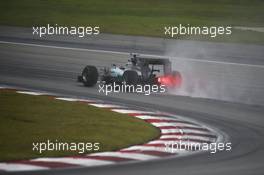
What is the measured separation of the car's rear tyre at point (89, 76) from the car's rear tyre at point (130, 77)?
5.28ft

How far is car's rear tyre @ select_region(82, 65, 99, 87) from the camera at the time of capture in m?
28.5

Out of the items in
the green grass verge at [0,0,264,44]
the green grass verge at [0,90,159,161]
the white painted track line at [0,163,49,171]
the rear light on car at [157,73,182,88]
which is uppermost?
the green grass verge at [0,0,264,44]

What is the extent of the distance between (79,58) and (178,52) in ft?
18.3

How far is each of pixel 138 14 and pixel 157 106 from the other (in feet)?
86.4

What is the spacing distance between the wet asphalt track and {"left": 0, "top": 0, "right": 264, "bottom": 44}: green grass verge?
7797 mm

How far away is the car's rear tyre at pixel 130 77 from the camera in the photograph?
27.0 metres

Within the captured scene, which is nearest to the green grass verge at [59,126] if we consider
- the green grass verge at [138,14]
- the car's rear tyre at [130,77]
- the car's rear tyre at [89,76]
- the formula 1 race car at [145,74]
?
the car's rear tyre at [130,77]

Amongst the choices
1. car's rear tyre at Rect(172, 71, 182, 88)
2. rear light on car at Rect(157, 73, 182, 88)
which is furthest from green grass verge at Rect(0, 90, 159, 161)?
car's rear tyre at Rect(172, 71, 182, 88)

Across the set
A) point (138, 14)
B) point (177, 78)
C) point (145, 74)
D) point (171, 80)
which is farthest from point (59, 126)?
point (138, 14)

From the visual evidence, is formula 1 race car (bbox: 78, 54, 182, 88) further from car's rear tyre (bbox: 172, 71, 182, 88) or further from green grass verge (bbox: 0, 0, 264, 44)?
green grass verge (bbox: 0, 0, 264, 44)

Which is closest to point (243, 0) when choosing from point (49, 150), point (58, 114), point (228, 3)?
point (228, 3)

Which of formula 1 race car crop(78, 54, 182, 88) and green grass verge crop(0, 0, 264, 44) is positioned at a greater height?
green grass verge crop(0, 0, 264, 44)

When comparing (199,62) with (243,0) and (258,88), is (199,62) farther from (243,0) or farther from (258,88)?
(243,0)

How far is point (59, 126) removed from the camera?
20750 millimetres
